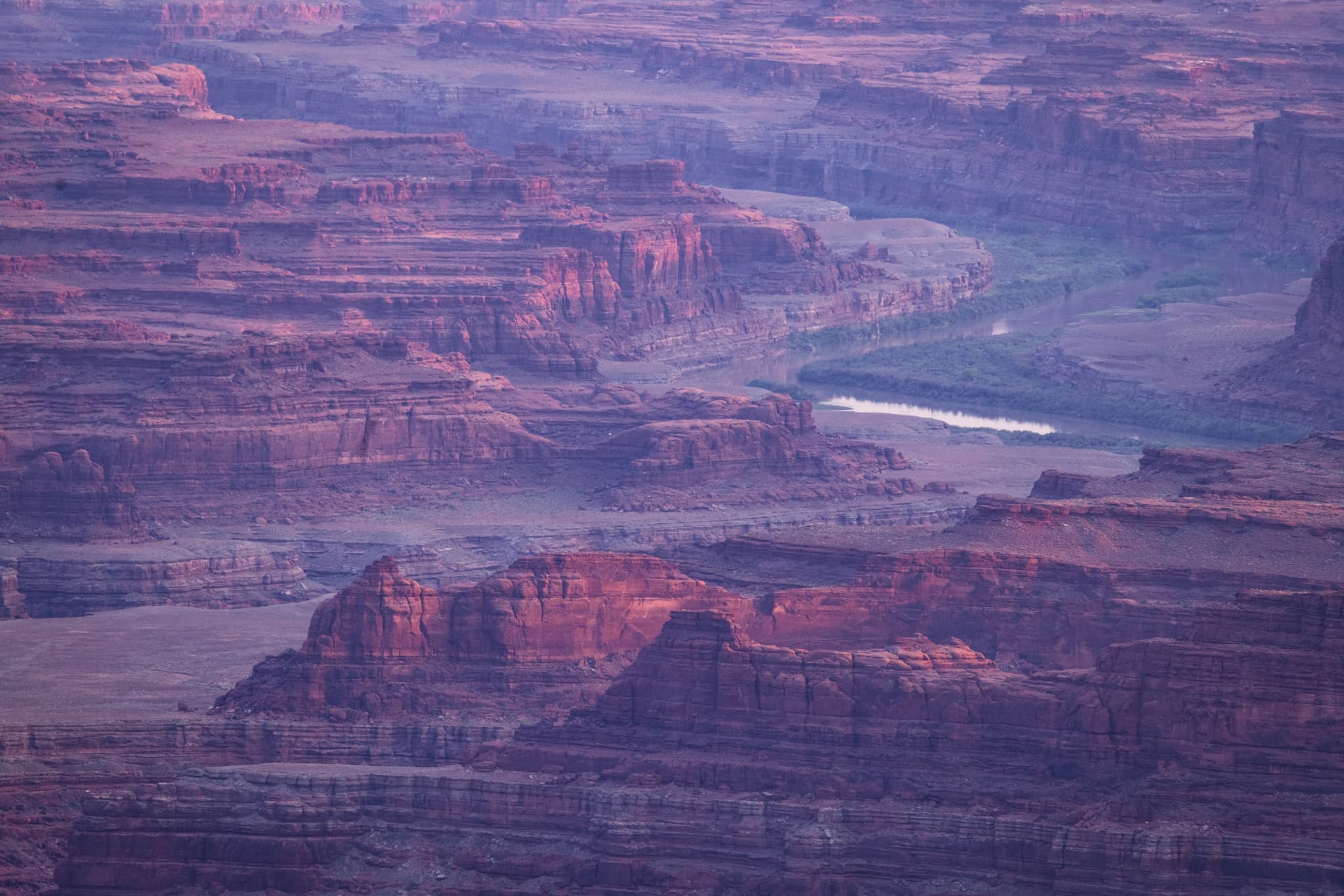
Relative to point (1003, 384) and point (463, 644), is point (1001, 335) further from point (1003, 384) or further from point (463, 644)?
point (463, 644)

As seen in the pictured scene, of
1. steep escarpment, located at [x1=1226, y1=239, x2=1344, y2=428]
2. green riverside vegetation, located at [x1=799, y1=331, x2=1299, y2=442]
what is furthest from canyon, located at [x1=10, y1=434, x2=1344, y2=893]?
steep escarpment, located at [x1=1226, y1=239, x2=1344, y2=428]

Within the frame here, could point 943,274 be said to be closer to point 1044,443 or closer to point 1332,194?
point 1332,194

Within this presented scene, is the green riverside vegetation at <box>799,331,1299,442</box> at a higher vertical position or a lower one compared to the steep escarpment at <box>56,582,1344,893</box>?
lower

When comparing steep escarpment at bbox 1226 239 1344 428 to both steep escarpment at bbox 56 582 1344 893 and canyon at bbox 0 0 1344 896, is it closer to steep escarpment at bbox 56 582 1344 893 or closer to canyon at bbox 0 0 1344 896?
canyon at bbox 0 0 1344 896

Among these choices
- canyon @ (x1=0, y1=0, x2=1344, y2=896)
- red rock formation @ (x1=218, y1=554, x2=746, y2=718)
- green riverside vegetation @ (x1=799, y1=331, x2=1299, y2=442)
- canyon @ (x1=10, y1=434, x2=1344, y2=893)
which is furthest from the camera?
green riverside vegetation @ (x1=799, y1=331, x2=1299, y2=442)

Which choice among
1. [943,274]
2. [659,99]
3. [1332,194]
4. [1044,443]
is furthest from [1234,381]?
[659,99]

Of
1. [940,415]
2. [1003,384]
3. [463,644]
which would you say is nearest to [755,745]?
[463,644]

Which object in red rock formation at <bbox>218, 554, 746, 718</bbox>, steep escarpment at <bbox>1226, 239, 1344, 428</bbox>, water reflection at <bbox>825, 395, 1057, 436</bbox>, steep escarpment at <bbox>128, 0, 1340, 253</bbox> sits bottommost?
steep escarpment at <bbox>128, 0, 1340, 253</bbox>
